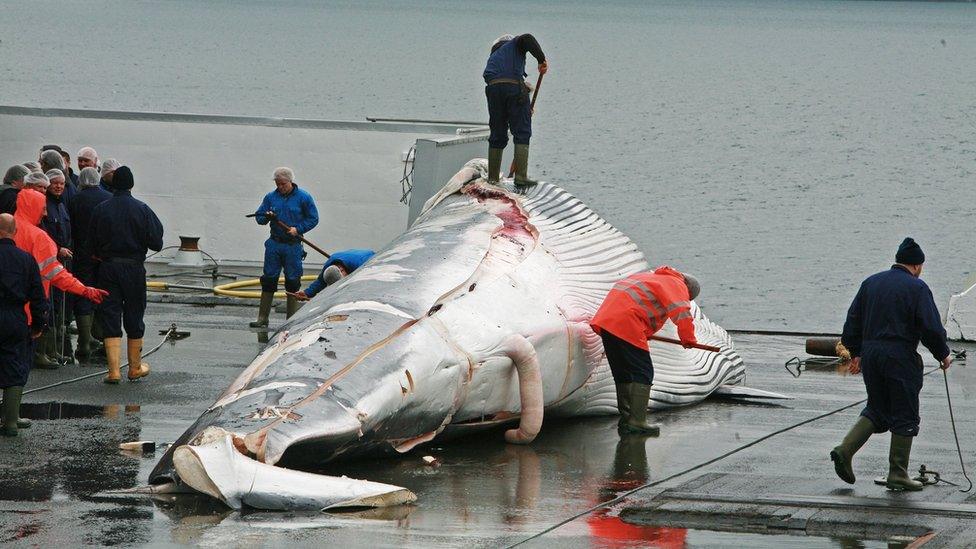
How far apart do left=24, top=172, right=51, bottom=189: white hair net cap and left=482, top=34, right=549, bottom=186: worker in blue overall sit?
455cm

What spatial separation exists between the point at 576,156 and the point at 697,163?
628 cm

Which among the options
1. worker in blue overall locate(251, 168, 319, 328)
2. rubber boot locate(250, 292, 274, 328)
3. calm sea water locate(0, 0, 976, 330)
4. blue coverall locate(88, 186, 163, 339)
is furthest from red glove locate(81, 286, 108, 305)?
calm sea water locate(0, 0, 976, 330)

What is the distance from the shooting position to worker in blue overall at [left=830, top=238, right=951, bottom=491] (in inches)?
409

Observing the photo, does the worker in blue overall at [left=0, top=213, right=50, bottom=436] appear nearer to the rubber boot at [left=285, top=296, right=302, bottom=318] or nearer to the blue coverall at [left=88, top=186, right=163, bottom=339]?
the blue coverall at [left=88, top=186, right=163, bottom=339]

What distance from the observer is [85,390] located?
44.9 ft

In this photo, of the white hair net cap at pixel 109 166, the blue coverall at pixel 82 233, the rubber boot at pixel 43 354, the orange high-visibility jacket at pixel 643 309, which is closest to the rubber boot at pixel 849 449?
the orange high-visibility jacket at pixel 643 309

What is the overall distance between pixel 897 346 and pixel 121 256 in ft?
24.8

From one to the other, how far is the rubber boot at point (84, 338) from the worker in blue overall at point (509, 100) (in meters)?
4.63

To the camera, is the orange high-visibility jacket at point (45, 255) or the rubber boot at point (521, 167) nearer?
the orange high-visibility jacket at point (45, 255)

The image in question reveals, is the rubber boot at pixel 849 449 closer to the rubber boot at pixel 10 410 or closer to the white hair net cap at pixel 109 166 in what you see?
the rubber boot at pixel 10 410

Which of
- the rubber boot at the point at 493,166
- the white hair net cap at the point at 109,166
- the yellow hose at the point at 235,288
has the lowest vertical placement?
the yellow hose at the point at 235,288

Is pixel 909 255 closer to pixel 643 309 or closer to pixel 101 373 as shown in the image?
pixel 643 309

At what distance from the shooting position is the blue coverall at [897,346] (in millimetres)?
10383

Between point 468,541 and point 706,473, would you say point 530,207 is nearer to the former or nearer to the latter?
point 706,473
